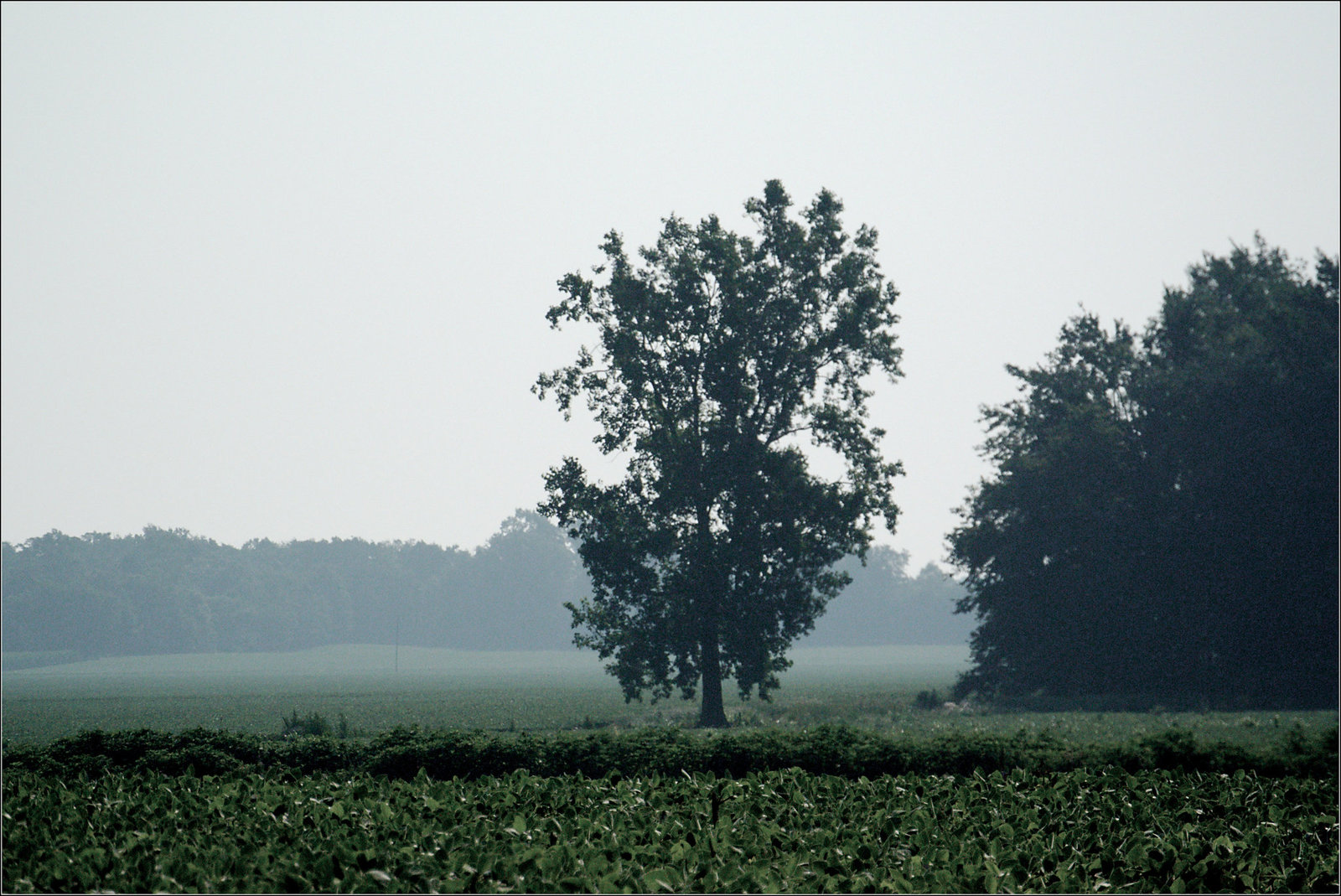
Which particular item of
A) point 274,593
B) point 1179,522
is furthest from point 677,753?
point 274,593

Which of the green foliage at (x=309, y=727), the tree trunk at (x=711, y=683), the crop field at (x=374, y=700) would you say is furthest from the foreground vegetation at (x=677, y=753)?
the tree trunk at (x=711, y=683)

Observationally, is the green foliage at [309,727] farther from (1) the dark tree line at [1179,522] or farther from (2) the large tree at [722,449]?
(1) the dark tree line at [1179,522]

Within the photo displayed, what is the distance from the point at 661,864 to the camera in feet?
22.8

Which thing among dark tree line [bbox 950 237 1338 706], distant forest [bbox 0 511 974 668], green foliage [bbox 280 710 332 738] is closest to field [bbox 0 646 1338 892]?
green foliage [bbox 280 710 332 738]

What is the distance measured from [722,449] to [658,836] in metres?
28.7

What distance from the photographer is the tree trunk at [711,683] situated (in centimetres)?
3456

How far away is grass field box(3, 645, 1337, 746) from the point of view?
31.9 meters

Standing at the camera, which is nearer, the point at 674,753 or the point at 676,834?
the point at 676,834

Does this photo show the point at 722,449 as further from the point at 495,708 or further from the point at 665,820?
the point at 665,820

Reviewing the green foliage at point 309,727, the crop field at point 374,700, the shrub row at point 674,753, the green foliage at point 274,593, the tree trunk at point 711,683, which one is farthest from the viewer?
the green foliage at point 274,593

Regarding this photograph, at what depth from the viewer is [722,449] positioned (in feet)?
118

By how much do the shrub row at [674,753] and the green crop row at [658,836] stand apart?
613 cm

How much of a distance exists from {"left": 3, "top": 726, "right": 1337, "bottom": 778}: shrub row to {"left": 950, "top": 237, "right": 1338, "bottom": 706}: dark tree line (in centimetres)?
2876

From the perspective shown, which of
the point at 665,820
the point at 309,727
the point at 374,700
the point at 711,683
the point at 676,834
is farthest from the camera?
the point at 374,700
